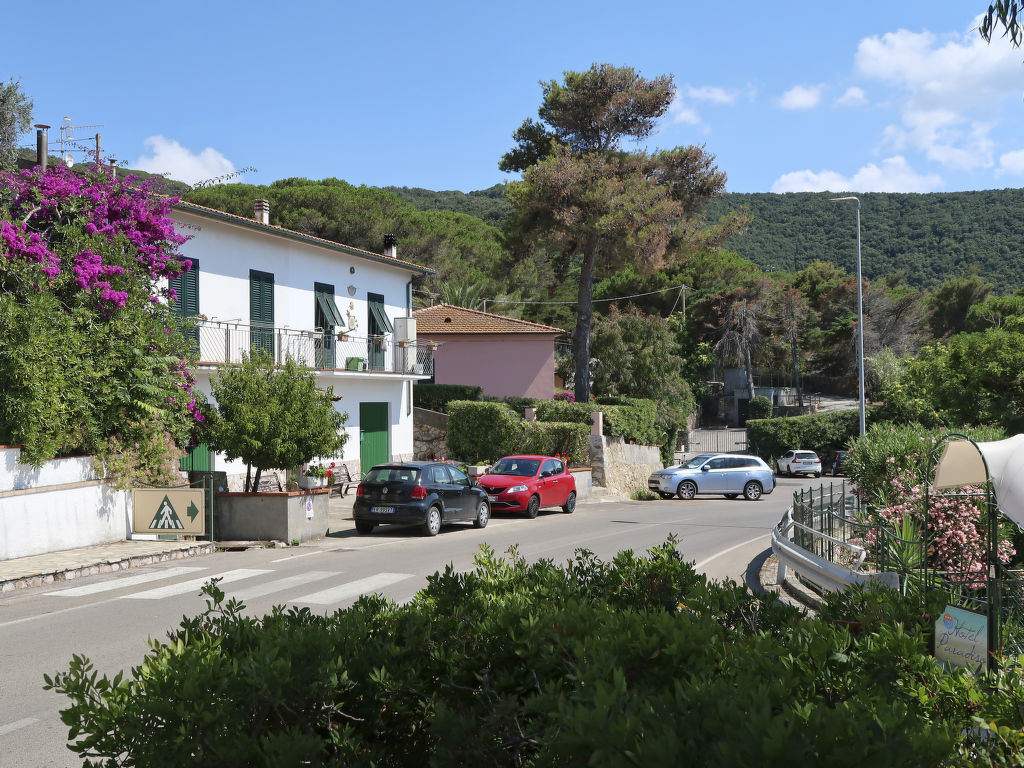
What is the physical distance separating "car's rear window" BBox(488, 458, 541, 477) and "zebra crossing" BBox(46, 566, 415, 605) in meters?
11.2

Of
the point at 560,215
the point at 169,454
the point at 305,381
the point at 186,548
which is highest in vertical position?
the point at 560,215

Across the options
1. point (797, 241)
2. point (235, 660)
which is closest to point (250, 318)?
point (235, 660)

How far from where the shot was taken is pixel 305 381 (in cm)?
1712

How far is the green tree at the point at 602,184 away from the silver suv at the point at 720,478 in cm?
640

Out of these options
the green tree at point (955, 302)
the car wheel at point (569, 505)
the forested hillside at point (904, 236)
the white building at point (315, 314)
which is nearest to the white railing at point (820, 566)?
the white building at point (315, 314)

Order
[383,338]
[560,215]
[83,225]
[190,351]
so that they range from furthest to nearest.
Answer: [560,215], [383,338], [190,351], [83,225]

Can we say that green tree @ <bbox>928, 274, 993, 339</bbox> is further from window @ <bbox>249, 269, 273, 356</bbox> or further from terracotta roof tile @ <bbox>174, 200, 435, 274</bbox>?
window @ <bbox>249, 269, 273, 356</bbox>

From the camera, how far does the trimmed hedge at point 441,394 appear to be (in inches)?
1375

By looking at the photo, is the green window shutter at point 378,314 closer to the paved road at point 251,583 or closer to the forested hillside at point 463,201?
the paved road at point 251,583

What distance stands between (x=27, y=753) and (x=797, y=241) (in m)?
100

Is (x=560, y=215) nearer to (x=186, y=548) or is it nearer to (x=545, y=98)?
(x=545, y=98)

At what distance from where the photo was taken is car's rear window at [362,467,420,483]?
18.1 m

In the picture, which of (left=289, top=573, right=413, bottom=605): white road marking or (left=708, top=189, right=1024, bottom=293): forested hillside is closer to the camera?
(left=289, top=573, right=413, bottom=605): white road marking

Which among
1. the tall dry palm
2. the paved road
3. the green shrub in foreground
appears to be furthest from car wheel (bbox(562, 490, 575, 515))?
the tall dry palm
